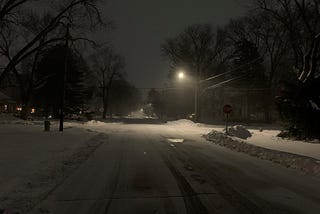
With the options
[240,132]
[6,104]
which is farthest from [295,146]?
[6,104]

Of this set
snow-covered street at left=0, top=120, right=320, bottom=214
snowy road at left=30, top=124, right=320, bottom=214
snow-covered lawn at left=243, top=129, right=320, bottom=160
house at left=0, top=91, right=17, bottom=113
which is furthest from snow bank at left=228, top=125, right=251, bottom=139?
house at left=0, top=91, right=17, bottom=113

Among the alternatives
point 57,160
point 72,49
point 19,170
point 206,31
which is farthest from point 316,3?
point 206,31

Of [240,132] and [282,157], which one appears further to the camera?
[240,132]

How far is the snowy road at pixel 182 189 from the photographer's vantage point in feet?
23.9

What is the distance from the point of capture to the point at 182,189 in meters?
9.04

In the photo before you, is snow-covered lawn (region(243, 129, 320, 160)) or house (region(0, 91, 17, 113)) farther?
house (region(0, 91, 17, 113))

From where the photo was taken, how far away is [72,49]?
31.2 meters

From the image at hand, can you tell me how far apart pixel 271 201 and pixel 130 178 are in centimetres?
407

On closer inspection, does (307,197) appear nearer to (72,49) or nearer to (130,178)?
(130,178)

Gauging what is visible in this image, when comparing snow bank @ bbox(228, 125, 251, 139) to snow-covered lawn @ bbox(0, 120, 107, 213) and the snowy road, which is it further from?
snow-covered lawn @ bbox(0, 120, 107, 213)

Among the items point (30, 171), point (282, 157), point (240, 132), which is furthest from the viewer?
point (240, 132)

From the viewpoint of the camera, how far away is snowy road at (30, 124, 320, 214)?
7.29 meters

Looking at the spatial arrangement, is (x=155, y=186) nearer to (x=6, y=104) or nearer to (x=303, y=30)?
(x=303, y=30)

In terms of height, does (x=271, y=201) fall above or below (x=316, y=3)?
below
